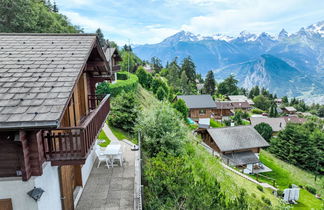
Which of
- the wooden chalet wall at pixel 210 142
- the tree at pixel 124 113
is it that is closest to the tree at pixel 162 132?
the tree at pixel 124 113

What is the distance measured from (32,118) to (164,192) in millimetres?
6108

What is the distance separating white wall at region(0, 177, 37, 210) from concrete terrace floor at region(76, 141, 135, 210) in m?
3.65

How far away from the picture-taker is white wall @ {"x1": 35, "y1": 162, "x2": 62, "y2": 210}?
5.21m

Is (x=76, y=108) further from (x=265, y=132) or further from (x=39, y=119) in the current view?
(x=265, y=132)

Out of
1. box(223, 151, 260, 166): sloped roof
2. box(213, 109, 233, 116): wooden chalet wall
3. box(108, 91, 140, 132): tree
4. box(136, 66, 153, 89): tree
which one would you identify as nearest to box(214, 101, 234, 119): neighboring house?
box(213, 109, 233, 116): wooden chalet wall

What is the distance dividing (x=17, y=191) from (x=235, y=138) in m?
32.1

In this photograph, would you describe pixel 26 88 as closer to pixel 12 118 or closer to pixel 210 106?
pixel 12 118

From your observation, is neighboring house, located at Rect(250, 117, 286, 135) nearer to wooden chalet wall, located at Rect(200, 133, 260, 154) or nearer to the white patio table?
wooden chalet wall, located at Rect(200, 133, 260, 154)

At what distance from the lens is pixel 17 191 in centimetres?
486

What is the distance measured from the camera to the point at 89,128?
6090 mm

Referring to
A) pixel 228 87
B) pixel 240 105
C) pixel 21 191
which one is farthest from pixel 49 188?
pixel 228 87

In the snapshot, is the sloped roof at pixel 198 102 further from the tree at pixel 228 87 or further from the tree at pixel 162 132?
the tree at pixel 228 87

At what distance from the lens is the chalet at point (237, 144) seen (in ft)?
101

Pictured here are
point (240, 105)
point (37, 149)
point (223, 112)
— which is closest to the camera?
point (37, 149)
